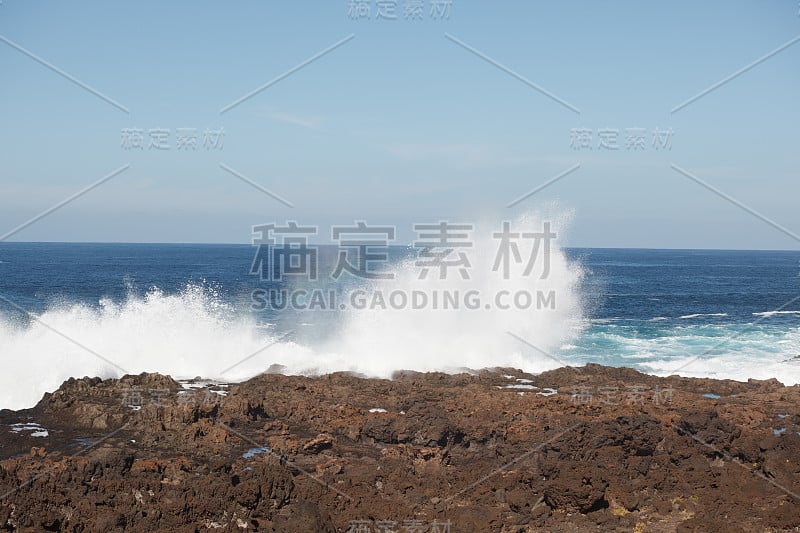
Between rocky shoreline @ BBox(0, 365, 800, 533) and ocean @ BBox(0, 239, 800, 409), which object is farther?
ocean @ BBox(0, 239, 800, 409)

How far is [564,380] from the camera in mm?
18297

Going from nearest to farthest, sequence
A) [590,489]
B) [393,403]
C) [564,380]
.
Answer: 1. [590,489]
2. [393,403]
3. [564,380]

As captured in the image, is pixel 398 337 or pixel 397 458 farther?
pixel 398 337

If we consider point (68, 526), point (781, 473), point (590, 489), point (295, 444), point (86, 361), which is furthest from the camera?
point (86, 361)

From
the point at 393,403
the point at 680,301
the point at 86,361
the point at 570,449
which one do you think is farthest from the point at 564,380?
the point at 680,301

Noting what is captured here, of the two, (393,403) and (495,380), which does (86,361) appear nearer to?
(393,403)

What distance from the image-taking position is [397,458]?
40.1 feet

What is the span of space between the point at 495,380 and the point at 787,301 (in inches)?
1554

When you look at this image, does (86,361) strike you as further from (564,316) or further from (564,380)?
(564,316)

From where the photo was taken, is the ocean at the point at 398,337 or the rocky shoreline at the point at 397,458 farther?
the ocean at the point at 398,337

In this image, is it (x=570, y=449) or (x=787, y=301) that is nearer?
(x=570, y=449)

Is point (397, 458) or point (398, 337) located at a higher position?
point (398, 337)

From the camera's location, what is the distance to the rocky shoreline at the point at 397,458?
31.5 feet

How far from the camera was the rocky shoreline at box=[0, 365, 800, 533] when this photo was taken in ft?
31.5
